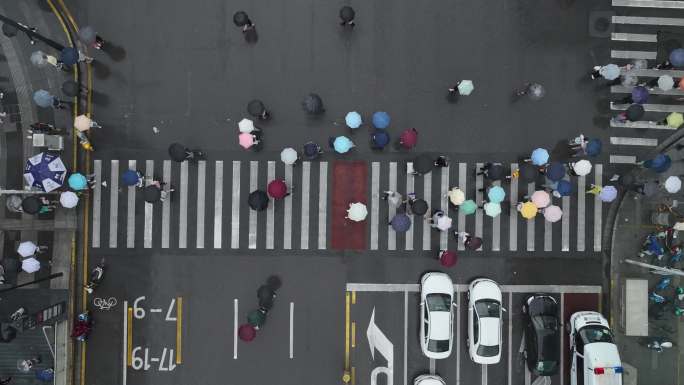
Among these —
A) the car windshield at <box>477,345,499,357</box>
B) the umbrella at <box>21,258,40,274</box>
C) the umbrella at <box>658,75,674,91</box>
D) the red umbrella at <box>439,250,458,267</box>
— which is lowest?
the car windshield at <box>477,345,499,357</box>

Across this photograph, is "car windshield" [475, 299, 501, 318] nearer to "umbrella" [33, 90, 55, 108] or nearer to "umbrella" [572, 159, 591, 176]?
"umbrella" [572, 159, 591, 176]

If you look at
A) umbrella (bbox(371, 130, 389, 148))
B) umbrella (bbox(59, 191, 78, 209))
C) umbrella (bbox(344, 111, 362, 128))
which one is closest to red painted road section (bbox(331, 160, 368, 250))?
umbrella (bbox(371, 130, 389, 148))

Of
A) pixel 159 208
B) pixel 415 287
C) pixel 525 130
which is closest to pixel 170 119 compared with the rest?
pixel 159 208

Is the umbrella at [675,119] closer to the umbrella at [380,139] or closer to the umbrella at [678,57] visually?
the umbrella at [678,57]

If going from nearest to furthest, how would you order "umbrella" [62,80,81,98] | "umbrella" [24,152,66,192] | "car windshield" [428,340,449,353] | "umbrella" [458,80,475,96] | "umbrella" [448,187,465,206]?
"umbrella" [24,152,66,192], "umbrella" [62,80,81,98], "umbrella" [458,80,475,96], "umbrella" [448,187,465,206], "car windshield" [428,340,449,353]

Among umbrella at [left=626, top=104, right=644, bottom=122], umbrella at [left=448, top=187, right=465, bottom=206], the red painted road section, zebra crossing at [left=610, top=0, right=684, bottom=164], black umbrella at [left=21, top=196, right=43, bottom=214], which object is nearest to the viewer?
black umbrella at [left=21, top=196, right=43, bottom=214]

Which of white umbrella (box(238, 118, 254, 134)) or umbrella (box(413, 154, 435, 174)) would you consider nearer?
white umbrella (box(238, 118, 254, 134))

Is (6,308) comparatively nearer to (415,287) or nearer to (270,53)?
(270,53)
